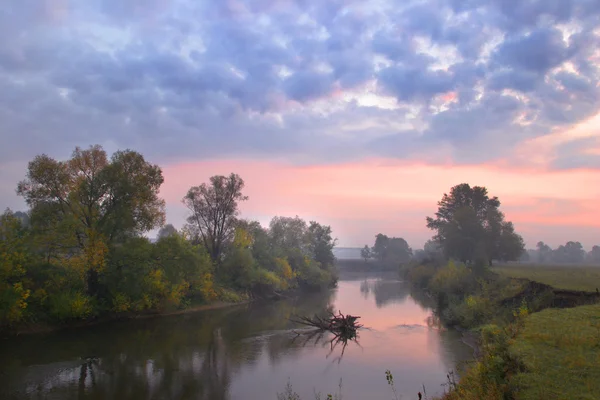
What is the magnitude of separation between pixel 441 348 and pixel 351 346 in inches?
243

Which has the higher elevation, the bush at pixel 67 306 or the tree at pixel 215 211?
the tree at pixel 215 211

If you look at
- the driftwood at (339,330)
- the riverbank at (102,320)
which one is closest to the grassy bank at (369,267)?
the riverbank at (102,320)

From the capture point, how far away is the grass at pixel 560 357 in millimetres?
10766

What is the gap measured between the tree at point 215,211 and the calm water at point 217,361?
21.7 metres

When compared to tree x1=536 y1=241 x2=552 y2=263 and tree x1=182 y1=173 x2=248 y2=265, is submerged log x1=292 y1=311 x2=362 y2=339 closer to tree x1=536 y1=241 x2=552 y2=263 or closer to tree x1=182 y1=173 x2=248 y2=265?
tree x1=182 y1=173 x2=248 y2=265

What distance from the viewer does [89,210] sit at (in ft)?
116

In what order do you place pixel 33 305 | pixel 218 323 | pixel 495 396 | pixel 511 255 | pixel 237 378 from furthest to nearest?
pixel 511 255 < pixel 218 323 < pixel 33 305 < pixel 237 378 < pixel 495 396

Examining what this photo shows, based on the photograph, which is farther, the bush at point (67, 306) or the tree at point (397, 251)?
the tree at point (397, 251)

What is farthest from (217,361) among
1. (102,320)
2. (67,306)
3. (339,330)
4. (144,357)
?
(102,320)

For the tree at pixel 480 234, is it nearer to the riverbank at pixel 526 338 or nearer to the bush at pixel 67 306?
the riverbank at pixel 526 338

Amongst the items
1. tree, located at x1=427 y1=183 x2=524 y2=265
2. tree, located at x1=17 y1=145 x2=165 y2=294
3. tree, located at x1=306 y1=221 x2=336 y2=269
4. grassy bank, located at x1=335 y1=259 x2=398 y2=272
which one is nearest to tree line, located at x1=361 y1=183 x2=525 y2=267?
tree, located at x1=427 y1=183 x2=524 y2=265

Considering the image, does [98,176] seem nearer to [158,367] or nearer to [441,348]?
[158,367]

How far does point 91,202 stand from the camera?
35562mm

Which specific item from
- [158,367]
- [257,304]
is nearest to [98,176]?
[158,367]
